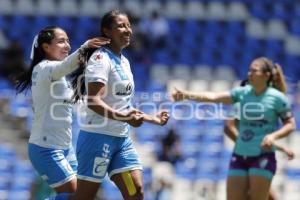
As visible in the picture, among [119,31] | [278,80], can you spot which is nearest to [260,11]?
[278,80]

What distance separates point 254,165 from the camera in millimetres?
8906

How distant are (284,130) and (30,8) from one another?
10346 mm

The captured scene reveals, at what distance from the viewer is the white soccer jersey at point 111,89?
23.9 ft

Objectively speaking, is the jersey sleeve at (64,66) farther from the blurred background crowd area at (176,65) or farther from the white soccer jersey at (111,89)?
the blurred background crowd area at (176,65)

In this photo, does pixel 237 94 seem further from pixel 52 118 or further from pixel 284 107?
pixel 52 118

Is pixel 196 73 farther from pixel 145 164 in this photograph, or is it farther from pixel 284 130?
pixel 284 130

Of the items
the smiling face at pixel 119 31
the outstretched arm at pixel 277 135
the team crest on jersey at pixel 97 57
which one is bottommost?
the outstretched arm at pixel 277 135

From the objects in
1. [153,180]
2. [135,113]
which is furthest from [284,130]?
[153,180]

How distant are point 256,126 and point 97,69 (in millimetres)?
2377

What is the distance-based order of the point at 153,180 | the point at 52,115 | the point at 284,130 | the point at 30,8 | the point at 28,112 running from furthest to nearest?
the point at 30,8, the point at 28,112, the point at 153,180, the point at 284,130, the point at 52,115

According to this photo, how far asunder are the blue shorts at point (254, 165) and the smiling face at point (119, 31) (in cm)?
213

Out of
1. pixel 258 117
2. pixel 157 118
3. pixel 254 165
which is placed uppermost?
pixel 157 118

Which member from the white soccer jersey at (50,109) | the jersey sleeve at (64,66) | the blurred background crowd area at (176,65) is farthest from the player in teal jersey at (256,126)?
the blurred background crowd area at (176,65)

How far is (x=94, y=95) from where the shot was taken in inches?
282
